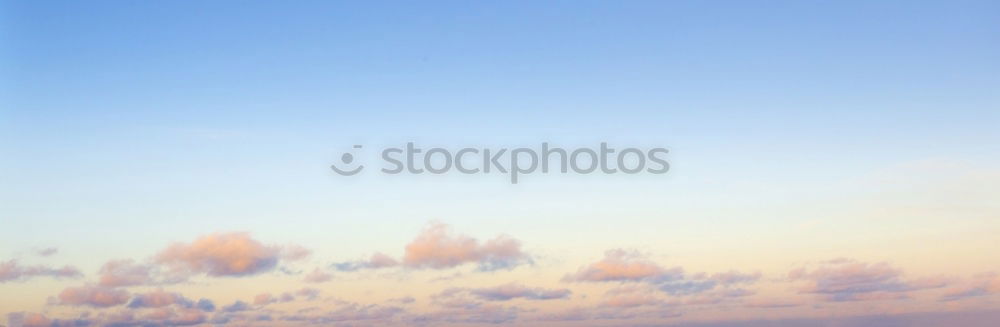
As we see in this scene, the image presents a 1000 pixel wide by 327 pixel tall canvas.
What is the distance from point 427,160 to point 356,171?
9291 millimetres

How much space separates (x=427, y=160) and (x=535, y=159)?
41.2 feet

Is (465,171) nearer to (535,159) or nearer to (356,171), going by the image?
(535,159)

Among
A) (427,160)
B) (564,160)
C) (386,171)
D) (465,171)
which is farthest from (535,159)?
(386,171)

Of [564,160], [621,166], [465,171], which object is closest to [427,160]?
Result: [465,171]

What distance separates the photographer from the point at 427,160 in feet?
195

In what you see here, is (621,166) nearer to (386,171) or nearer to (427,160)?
(427,160)

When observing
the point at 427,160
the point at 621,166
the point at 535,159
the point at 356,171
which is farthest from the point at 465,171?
the point at 621,166

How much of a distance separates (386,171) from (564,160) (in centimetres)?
2084

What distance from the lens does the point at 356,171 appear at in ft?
204

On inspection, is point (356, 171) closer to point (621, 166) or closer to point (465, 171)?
point (465, 171)

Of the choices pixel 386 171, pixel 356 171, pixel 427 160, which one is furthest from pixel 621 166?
pixel 356 171

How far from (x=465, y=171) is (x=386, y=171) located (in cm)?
929

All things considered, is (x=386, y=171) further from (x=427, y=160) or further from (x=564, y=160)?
(x=564, y=160)

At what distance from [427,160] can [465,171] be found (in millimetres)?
4544
